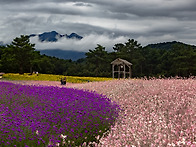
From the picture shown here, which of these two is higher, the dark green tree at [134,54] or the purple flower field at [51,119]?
the dark green tree at [134,54]

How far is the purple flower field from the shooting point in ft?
15.6

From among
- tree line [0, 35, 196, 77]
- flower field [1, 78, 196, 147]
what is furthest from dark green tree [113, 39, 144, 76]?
flower field [1, 78, 196, 147]

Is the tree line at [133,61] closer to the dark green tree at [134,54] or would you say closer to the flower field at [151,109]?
the dark green tree at [134,54]

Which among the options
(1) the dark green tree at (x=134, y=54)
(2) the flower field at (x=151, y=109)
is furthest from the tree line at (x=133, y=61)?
(2) the flower field at (x=151, y=109)

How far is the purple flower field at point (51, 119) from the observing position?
477cm

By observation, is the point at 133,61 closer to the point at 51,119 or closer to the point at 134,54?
the point at 134,54

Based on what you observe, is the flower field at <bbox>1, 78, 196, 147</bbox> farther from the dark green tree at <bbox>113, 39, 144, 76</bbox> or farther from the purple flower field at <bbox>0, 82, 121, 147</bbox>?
the dark green tree at <bbox>113, 39, 144, 76</bbox>

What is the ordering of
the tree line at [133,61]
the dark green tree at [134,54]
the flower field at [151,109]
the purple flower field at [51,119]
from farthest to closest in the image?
1. the dark green tree at [134,54]
2. the tree line at [133,61]
3. the flower field at [151,109]
4. the purple flower field at [51,119]

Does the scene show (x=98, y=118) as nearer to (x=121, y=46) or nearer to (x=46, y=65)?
(x=46, y=65)

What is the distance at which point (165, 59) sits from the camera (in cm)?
4906

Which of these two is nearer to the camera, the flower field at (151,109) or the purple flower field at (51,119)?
the purple flower field at (51,119)

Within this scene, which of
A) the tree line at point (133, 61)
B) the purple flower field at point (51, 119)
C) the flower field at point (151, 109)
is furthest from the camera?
the tree line at point (133, 61)

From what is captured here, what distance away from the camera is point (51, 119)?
585cm

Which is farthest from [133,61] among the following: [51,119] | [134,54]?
[51,119]
